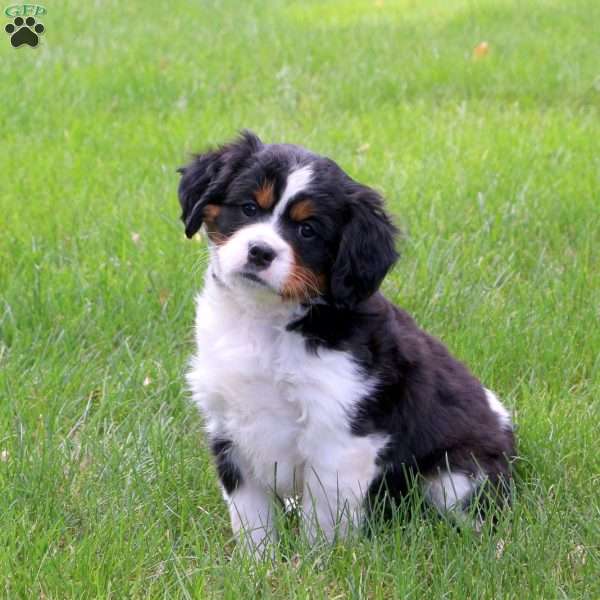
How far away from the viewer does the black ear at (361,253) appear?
3.19 metres

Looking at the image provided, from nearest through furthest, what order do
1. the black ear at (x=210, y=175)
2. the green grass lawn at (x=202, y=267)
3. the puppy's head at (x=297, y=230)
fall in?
the green grass lawn at (x=202, y=267)
the puppy's head at (x=297, y=230)
the black ear at (x=210, y=175)

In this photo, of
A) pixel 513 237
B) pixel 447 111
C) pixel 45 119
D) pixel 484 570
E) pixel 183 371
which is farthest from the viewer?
pixel 447 111

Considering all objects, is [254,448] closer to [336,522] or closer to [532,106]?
[336,522]

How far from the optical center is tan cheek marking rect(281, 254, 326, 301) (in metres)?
3.14

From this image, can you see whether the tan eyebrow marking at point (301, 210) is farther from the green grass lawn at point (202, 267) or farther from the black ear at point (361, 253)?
the green grass lawn at point (202, 267)

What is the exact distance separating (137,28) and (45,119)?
3.19m

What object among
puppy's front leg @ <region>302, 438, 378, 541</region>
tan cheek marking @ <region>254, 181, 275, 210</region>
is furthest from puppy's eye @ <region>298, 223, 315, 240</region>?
puppy's front leg @ <region>302, 438, 378, 541</region>

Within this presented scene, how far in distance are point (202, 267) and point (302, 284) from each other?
5.38 feet

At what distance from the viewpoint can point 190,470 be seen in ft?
12.0

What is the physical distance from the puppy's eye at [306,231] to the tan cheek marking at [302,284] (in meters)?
0.09

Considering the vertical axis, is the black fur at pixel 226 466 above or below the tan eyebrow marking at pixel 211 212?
below

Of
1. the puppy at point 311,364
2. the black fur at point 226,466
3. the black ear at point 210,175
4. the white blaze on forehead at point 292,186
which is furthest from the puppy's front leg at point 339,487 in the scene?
the black ear at point 210,175

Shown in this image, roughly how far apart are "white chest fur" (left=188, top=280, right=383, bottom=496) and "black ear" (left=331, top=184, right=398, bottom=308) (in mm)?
198

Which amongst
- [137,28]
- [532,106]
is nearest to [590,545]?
[532,106]
